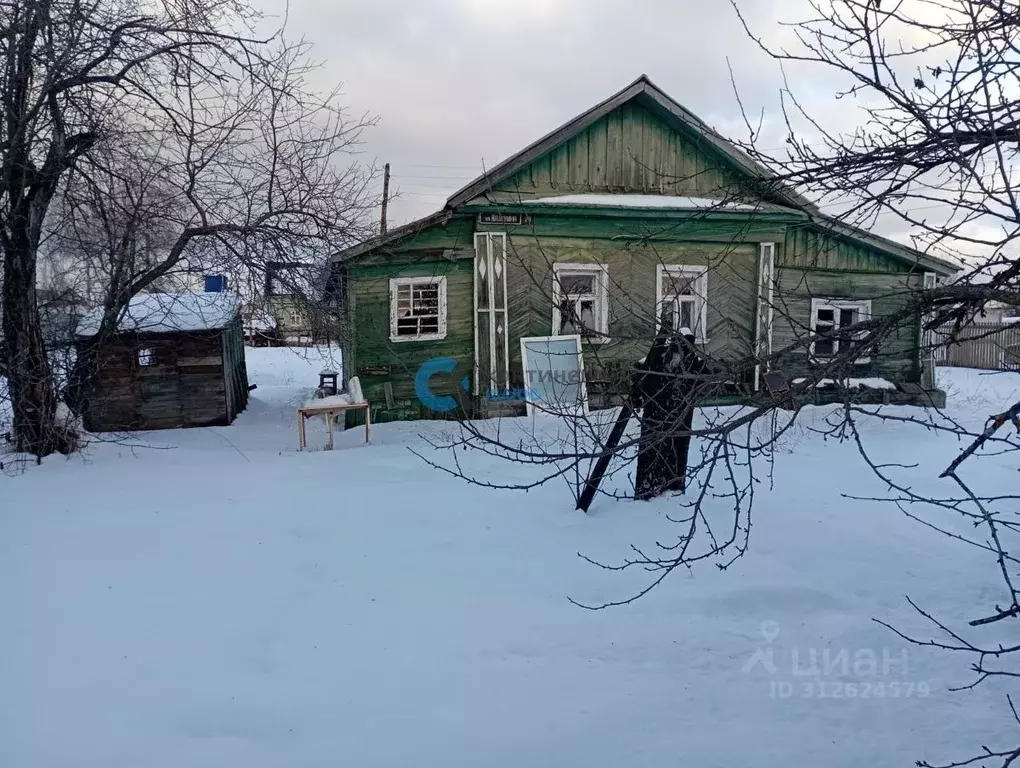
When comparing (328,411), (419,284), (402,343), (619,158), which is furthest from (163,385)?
(619,158)

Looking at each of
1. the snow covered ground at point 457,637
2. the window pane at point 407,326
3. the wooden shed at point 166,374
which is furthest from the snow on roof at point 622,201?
the wooden shed at point 166,374

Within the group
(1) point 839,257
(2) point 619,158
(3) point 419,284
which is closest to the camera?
(3) point 419,284

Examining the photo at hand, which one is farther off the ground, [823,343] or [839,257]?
[839,257]

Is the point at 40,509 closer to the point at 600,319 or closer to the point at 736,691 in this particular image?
the point at 736,691

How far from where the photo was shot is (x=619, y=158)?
10859 millimetres

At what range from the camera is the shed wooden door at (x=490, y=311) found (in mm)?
10180

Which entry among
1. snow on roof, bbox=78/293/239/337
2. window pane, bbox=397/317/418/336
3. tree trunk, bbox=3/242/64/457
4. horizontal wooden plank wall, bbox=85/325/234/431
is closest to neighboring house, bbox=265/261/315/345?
window pane, bbox=397/317/418/336

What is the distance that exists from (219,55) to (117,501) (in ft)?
18.5

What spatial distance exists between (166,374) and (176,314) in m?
1.02

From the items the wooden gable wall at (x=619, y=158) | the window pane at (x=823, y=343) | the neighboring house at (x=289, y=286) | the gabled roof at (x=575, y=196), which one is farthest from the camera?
the wooden gable wall at (x=619, y=158)

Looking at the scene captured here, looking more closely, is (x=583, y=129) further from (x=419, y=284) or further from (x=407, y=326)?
(x=407, y=326)

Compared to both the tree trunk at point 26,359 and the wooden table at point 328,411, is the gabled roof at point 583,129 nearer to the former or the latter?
the wooden table at point 328,411

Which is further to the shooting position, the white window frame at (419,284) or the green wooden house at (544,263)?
the white window frame at (419,284)

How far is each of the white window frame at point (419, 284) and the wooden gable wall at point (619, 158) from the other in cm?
191
